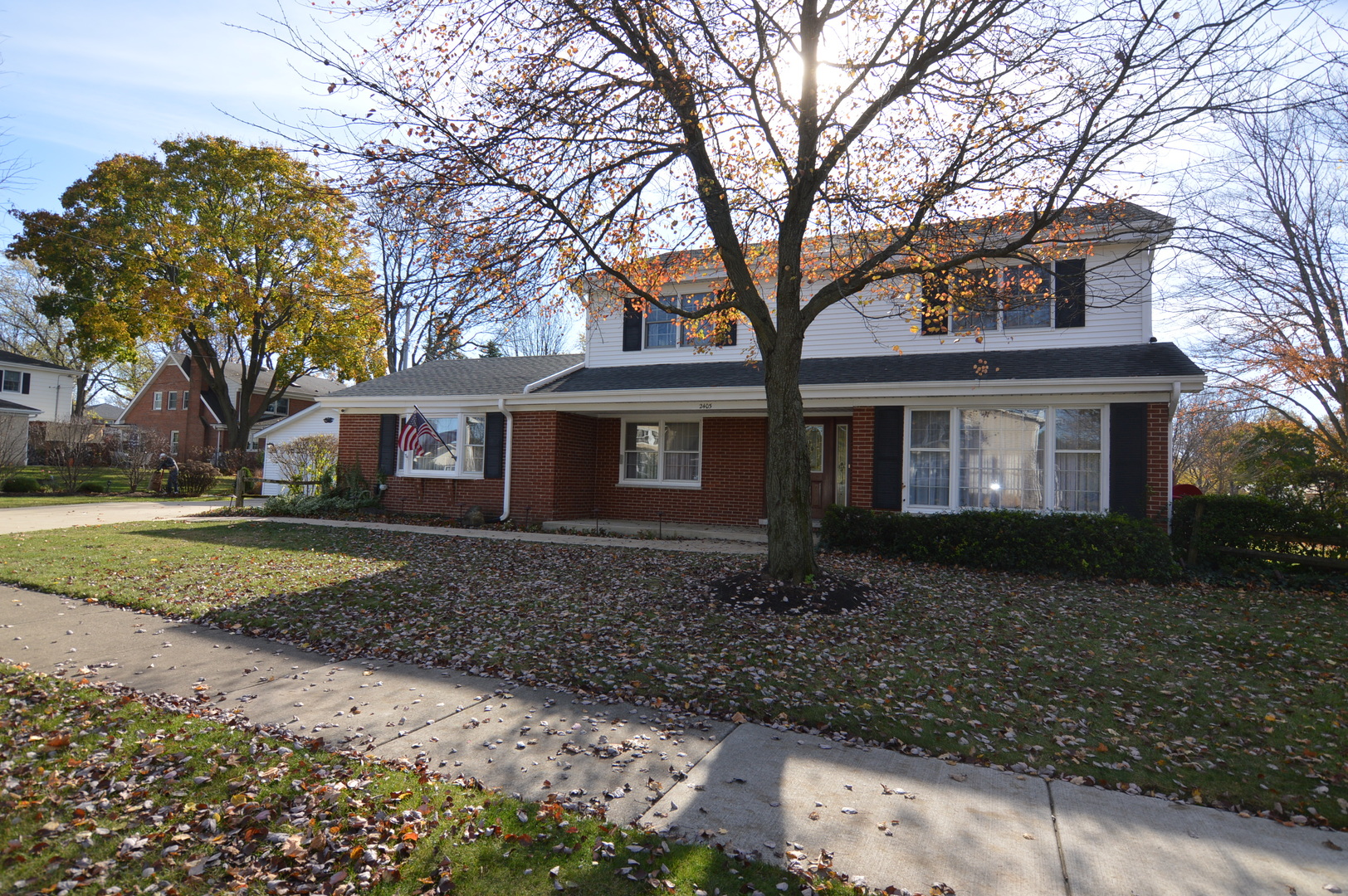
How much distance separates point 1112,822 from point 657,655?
3.48 metres

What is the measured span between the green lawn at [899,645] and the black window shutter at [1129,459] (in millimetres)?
2012

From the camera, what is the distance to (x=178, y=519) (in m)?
15.4

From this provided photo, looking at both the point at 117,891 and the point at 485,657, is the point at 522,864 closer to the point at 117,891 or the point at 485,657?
the point at 117,891

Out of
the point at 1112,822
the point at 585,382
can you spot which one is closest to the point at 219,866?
the point at 1112,822

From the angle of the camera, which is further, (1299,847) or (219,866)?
(1299,847)

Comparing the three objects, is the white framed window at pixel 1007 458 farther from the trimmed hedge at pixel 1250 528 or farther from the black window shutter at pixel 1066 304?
the black window shutter at pixel 1066 304

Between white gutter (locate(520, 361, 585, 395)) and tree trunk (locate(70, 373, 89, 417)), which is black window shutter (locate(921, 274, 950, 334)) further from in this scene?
tree trunk (locate(70, 373, 89, 417))

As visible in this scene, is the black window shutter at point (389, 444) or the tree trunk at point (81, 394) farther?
the tree trunk at point (81, 394)

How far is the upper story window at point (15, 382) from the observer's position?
35.2m

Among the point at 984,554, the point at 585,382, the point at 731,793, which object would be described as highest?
the point at 585,382

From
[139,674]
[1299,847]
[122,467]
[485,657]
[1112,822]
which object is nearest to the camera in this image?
[1299,847]

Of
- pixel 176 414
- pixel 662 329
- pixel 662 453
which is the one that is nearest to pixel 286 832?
pixel 662 453

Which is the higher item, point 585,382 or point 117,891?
point 585,382

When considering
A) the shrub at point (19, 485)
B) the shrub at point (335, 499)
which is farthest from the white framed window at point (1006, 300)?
the shrub at point (19, 485)
